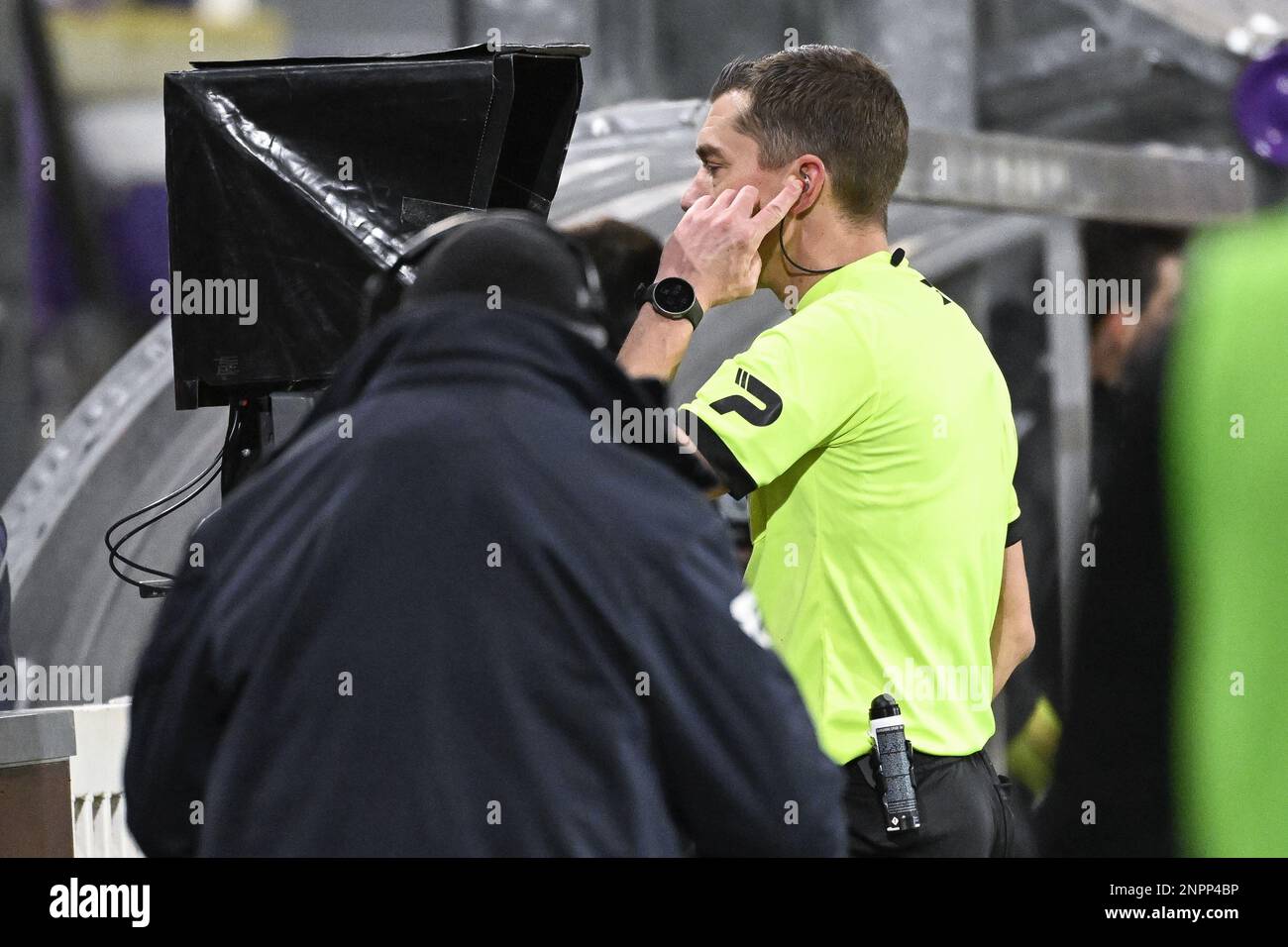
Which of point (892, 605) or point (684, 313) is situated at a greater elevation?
point (684, 313)

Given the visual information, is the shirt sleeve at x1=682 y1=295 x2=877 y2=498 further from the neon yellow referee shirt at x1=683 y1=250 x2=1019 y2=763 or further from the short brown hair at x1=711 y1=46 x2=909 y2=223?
the short brown hair at x1=711 y1=46 x2=909 y2=223

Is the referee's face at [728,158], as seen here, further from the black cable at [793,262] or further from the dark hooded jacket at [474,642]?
the dark hooded jacket at [474,642]

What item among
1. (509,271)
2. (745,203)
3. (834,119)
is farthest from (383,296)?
(834,119)

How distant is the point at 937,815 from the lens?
208 centimetres

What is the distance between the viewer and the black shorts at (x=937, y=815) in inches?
80.7

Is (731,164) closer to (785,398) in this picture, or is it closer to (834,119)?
(834,119)

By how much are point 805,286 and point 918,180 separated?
218 centimetres

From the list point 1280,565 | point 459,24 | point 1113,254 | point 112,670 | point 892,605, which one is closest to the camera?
point 1280,565

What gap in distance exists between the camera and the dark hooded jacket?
134 cm

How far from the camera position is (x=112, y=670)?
428 cm

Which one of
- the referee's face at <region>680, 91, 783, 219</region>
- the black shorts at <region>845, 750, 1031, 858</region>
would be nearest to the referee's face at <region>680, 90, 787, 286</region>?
the referee's face at <region>680, 91, 783, 219</region>

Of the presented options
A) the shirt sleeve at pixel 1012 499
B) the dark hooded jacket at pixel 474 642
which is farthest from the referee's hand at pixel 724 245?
the dark hooded jacket at pixel 474 642

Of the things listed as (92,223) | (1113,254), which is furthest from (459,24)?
(1113,254)
